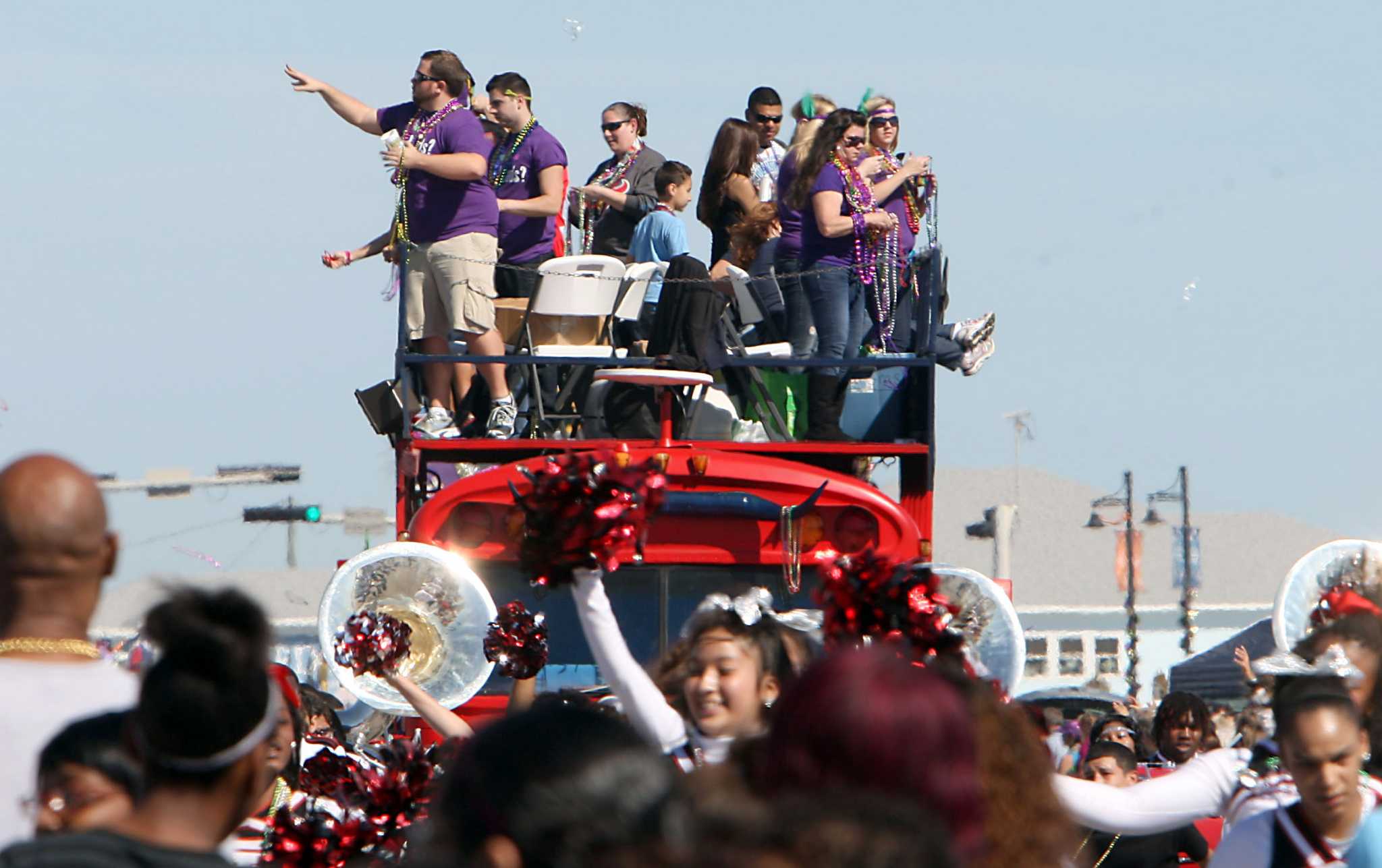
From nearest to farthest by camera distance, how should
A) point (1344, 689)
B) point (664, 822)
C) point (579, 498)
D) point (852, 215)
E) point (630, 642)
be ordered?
1. point (664, 822)
2. point (579, 498)
3. point (1344, 689)
4. point (630, 642)
5. point (852, 215)

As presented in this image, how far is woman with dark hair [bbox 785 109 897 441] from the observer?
31.6 feet

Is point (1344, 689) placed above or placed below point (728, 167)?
below

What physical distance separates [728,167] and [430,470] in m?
2.24

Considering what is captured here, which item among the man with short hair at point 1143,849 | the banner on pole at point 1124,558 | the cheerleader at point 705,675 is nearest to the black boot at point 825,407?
the man with short hair at point 1143,849

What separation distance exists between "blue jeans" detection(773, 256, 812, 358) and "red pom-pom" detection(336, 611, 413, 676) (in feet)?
13.7

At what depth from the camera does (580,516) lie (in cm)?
384

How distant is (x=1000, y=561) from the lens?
171ft

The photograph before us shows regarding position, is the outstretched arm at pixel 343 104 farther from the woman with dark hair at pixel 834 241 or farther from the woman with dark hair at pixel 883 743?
the woman with dark hair at pixel 883 743

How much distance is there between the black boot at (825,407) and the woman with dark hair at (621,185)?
1730 mm

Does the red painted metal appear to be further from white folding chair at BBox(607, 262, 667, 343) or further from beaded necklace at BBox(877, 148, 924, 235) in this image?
beaded necklace at BBox(877, 148, 924, 235)

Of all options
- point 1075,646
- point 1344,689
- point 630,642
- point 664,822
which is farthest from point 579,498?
point 1075,646

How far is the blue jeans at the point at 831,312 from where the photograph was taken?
382 inches

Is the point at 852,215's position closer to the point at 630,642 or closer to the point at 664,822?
the point at 630,642

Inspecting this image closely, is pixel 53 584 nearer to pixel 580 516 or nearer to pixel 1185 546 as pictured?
pixel 580 516
